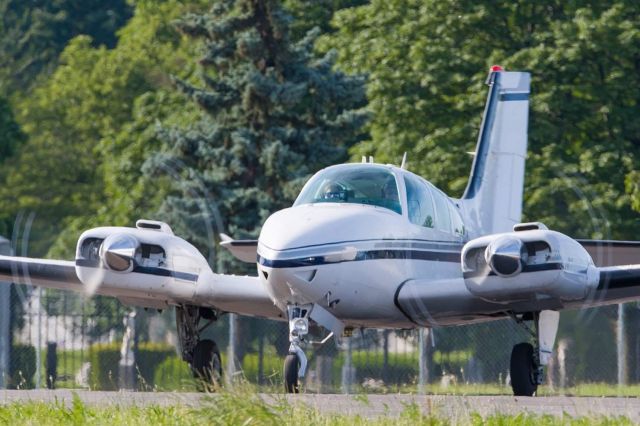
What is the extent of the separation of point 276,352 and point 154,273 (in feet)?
22.8

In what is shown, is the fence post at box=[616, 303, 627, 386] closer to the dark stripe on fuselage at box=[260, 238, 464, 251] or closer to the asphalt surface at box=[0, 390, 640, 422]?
the dark stripe on fuselage at box=[260, 238, 464, 251]

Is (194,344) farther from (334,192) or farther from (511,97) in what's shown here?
(511,97)

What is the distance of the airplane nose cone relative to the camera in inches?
583

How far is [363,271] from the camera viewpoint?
15.5m

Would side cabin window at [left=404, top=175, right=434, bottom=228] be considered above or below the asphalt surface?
above

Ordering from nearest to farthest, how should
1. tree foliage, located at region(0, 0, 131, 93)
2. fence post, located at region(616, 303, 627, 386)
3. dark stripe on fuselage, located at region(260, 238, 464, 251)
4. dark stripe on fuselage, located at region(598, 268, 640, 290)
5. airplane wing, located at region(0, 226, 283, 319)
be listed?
dark stripe on fuselage, located at region(260, 238, 464, 251), dark stripe on fuselage, located at region(598, 268, 640, 290), airplane wing, located at region(0, 226, 283, 319), fence post, located at region(616, 303, 627, 386), tree foliage, located at region(0, 0, 131, 93)

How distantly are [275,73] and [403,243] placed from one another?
52.7 feet

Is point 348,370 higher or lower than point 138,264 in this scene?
lower

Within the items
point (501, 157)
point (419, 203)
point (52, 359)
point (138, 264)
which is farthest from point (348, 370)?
point (138, 264)

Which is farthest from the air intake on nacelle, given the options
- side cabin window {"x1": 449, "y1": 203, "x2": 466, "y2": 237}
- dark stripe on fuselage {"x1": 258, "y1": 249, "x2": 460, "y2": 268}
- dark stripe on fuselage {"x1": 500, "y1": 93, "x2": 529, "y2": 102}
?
dark stripe on fuselage {"x1": 500, "y1": 93, "x2": 529, "y2": 102}

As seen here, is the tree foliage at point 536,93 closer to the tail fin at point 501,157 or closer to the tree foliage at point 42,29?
the tail fin at point 501,157

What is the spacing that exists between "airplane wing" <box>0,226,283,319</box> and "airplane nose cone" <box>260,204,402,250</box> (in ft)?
4.41

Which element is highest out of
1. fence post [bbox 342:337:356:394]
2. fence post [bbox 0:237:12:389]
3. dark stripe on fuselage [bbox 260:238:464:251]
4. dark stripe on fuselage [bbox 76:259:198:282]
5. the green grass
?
dark stripe on fuselage [bbox 260:238:464:251]

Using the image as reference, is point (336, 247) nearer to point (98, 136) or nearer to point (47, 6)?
point (98, 136)
